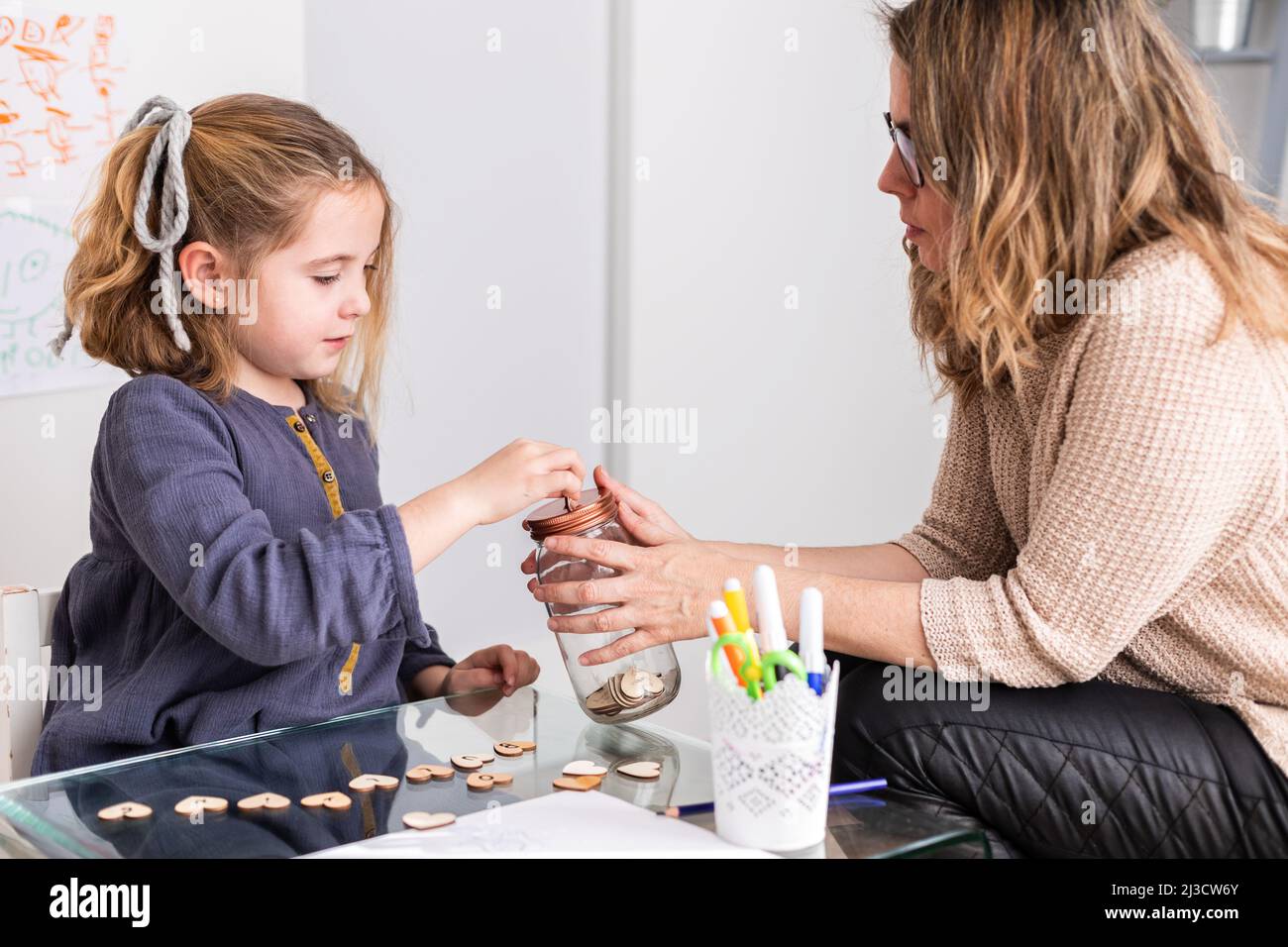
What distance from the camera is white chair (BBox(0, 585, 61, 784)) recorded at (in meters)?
1.17

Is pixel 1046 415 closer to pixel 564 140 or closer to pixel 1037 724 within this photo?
pixel 1037 724

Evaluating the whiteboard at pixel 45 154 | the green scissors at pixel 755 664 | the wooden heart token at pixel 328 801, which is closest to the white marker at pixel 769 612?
the green scissors at pixel 755 664

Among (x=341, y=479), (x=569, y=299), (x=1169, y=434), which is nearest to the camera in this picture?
(x=1169, y=434)

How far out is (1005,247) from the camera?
1125 millimetres

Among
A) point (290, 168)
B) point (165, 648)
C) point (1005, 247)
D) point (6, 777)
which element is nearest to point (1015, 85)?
point (1005, 247)

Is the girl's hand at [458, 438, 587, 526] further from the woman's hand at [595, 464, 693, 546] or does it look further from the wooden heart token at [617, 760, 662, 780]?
the wooden heart token at [617, 760, 662, 780]

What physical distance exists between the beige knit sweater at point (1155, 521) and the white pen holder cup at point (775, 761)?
296mm

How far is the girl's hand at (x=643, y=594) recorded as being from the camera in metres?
1.14

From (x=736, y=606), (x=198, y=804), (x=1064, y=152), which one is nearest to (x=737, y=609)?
(x=736, y=606)

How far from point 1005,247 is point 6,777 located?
966 mm

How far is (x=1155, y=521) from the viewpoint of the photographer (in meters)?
1.02

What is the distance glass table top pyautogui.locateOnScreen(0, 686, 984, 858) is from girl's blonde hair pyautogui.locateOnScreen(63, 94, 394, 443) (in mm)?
351

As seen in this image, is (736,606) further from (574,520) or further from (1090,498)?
(1090,498)

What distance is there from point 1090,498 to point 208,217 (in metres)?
0.80
